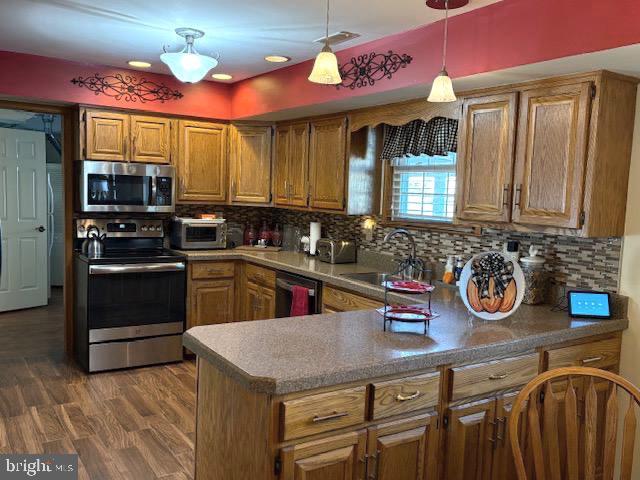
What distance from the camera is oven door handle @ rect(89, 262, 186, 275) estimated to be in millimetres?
4094

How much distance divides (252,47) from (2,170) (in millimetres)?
3660

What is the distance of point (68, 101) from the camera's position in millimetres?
4160

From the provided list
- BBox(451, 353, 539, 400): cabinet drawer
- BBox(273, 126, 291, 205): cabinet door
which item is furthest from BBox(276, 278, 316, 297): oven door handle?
BBox(451, 353, 539, 400): cabinet drawer

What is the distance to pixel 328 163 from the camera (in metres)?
4.11

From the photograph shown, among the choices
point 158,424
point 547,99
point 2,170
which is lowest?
point 158,424

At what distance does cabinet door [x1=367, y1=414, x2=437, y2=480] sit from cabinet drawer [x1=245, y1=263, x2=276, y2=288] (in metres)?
2.30

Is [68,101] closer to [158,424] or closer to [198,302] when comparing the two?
[198,302]

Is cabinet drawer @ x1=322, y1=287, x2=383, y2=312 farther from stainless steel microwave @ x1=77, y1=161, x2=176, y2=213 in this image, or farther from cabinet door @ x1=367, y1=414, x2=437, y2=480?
stainless steel microwave @ x1=77, y1=161, x2=176, y2=213

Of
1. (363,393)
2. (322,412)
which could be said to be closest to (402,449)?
(363,393)

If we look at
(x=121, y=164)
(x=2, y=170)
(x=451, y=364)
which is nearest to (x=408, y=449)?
(x=451, y=364)

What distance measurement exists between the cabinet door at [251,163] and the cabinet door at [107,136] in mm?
909

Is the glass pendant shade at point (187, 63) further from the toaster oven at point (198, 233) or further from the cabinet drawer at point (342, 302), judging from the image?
the toaster oven at point (198, 233)

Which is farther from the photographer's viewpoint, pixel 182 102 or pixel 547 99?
pixel 182 102

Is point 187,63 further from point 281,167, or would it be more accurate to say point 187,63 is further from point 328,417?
point 328,417
